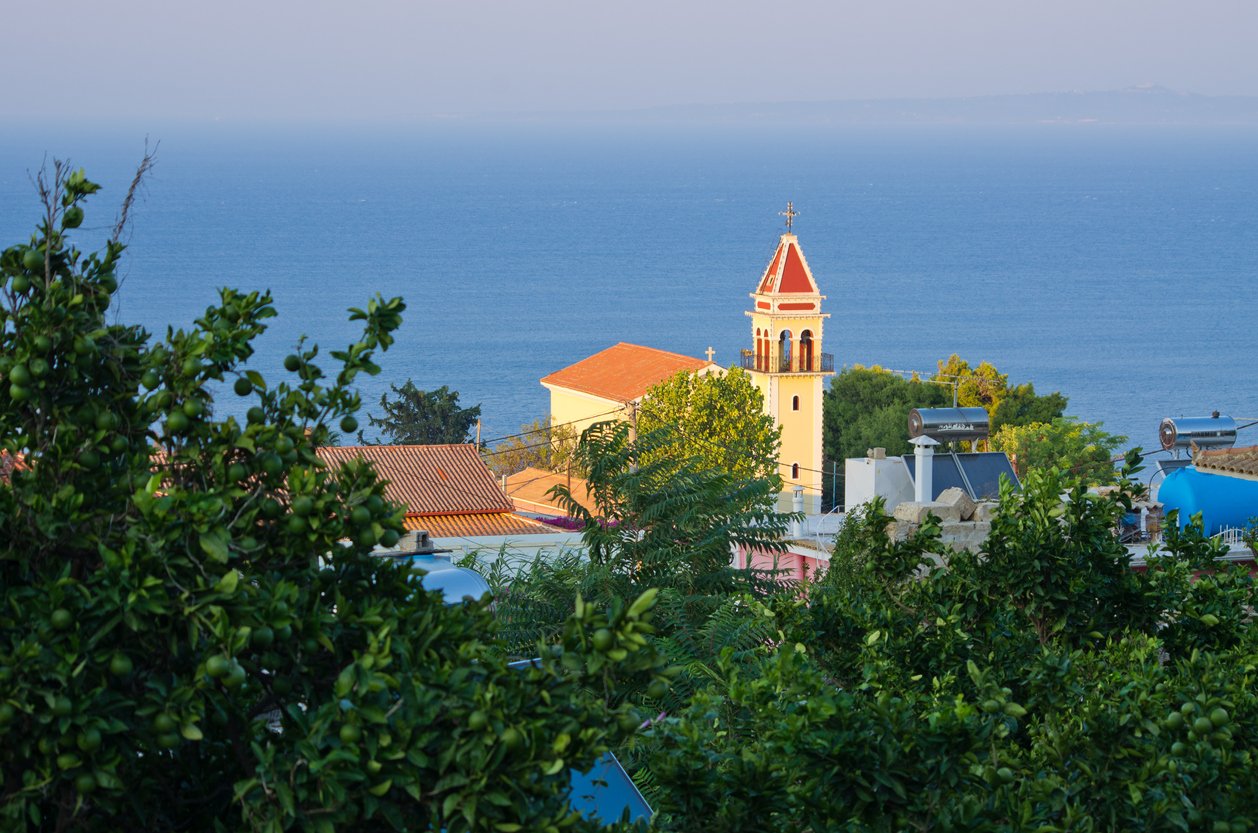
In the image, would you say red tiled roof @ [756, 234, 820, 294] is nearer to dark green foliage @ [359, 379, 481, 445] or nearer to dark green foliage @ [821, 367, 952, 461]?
dark green foliage @ [821, 367, 952, 461]

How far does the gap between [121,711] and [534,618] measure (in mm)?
9180

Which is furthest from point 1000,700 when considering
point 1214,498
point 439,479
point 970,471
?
point 439,479

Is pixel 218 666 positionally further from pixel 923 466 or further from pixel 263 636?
pixel 923 466

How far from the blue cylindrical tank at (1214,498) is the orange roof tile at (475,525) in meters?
15.2

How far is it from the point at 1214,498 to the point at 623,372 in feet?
182

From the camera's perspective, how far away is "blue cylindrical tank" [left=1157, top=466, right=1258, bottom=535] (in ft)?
70.4

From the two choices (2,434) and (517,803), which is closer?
(517,803)

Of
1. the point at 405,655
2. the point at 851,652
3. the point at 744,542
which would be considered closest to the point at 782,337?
the point at 744,542

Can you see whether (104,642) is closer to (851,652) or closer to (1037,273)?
(851,652)

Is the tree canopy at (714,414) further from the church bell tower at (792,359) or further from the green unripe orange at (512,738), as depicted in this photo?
the green unripe orange at (512,738)

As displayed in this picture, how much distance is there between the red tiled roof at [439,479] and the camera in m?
37.9

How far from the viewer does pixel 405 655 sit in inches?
194

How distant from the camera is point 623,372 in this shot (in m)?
76.8

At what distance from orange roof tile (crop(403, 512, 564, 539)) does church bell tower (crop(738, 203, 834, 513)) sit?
26.3 meters
